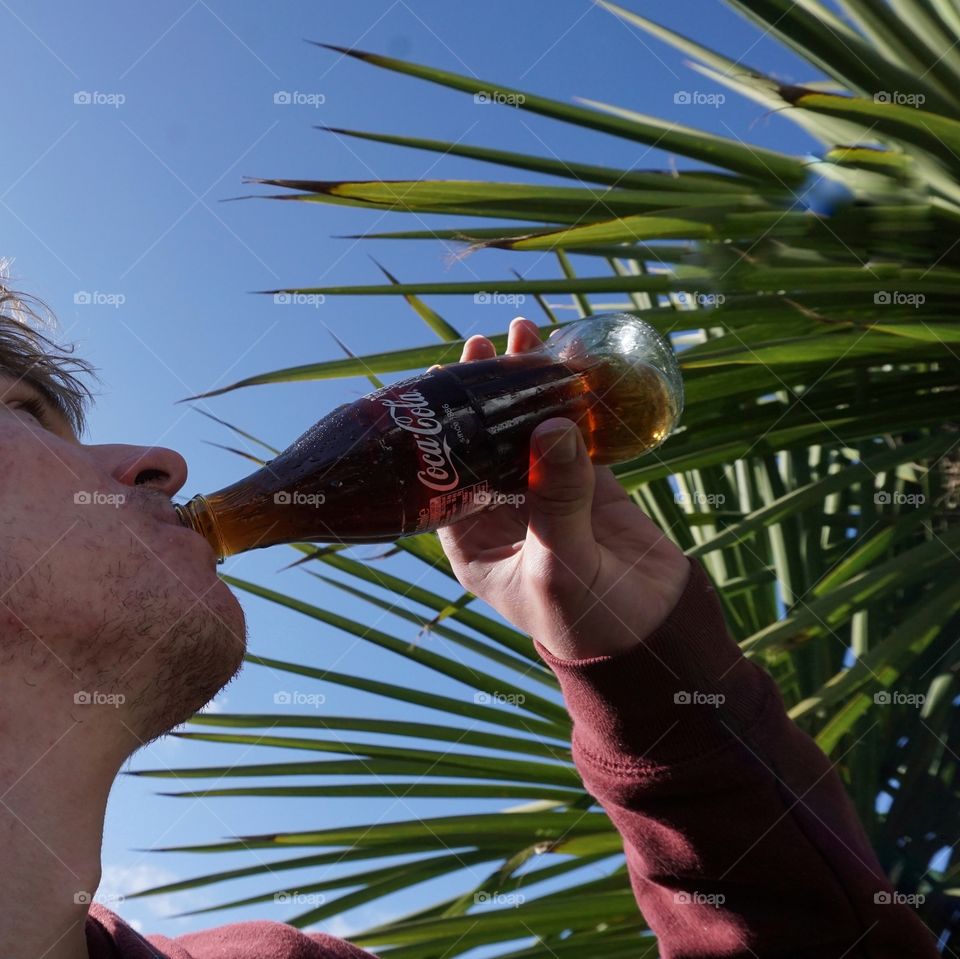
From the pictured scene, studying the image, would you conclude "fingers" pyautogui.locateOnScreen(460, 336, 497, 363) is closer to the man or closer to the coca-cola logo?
the man

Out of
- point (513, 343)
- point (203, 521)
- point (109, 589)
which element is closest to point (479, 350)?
point (513, 343)

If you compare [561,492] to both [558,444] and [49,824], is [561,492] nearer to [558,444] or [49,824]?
[558,444]

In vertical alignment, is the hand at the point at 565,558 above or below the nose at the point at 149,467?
below

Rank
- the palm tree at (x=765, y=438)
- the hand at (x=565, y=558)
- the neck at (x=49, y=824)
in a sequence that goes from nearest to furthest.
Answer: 1. the neck at (x=49, y=824)
2. the hand at (x=565, y=558)
3. the palm tree at (x=765, y=438)

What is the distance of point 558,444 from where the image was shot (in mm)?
986

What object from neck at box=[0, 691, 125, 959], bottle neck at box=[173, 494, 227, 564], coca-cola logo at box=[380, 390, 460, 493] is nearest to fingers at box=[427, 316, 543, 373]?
coca-cola logo at box=[380, 390, 460, 493]

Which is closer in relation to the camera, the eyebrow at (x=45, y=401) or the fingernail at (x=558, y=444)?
the fingernail at (x=558, y=444)

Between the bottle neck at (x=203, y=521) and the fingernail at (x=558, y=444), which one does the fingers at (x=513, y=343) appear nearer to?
the fingernail at (x=558, y=444)

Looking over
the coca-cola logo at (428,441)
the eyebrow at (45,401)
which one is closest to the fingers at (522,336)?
the coca-cola logo at (428,441)

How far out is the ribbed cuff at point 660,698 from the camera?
104cm

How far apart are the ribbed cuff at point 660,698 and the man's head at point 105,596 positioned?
1.17 feet

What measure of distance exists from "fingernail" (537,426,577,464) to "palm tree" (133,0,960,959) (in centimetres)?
51

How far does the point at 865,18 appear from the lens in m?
1.70

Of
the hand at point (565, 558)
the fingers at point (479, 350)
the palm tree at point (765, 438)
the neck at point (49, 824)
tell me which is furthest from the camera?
the palm tree at point (765, 438)
